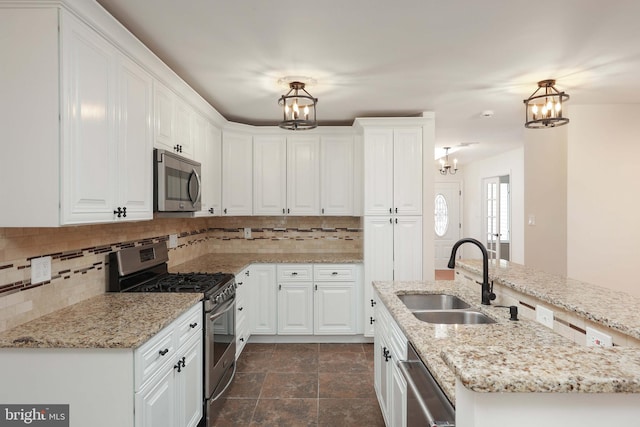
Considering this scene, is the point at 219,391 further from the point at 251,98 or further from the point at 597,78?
the point at 597,78

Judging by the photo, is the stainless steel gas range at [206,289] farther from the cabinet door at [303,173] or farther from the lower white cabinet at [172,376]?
the cabinet door at [303,173]

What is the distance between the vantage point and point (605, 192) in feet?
11.5

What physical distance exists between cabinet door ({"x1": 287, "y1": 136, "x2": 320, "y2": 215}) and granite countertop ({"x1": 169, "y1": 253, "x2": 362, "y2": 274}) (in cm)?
53

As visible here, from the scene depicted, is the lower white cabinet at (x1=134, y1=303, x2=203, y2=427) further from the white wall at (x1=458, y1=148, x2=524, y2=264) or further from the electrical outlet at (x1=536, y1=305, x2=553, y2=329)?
the white wall at (x1=458, y1=148, x2=524, y2=264)

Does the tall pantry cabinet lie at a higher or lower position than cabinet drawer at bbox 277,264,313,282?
higher

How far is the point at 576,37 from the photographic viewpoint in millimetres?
2076

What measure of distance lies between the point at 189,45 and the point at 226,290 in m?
1.75

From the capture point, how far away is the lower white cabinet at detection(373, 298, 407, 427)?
1617 mm

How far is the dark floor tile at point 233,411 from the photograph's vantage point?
7.75 ft

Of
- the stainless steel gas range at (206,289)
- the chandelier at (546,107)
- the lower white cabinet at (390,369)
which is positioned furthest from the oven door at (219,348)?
the chandelier at (546,107)

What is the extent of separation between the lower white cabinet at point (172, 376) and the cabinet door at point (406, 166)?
7.55ft

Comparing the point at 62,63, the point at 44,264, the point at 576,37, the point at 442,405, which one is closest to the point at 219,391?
the point at 44,264

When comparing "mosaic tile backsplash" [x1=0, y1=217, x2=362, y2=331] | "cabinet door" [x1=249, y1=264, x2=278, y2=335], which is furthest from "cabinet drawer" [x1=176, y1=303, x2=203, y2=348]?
"cabinet door" [x1=249, y1=264, x2=278, y2=335]

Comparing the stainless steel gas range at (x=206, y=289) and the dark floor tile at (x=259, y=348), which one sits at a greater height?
the stainless steel gas range at (x=206, y=289)
